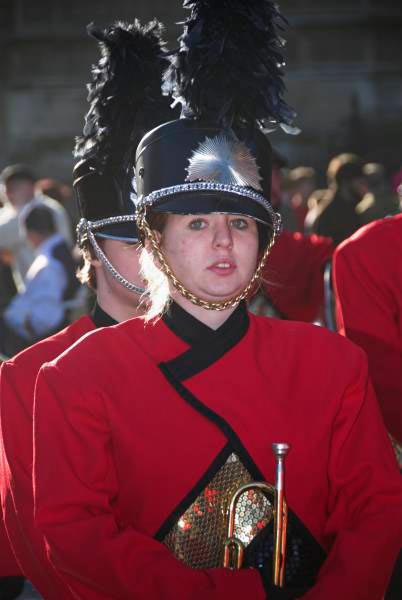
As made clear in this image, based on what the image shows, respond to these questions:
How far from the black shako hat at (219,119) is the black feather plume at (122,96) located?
0.73 m

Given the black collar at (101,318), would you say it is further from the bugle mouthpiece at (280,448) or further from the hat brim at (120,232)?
the bugle mouthpiece at (280,448)

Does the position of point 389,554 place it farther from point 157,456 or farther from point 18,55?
point 18,55

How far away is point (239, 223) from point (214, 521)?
71 cm

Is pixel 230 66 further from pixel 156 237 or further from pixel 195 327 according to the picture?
pixel 195 327

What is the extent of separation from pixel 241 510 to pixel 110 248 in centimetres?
124

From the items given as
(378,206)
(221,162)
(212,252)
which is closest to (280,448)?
(212,252)

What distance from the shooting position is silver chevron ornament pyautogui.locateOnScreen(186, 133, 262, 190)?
334cm

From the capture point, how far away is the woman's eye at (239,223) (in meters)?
3.33

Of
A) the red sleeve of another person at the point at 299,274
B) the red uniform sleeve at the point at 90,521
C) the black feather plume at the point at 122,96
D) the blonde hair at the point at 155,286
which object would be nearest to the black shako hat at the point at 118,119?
the black feather plume at the point at 122,96

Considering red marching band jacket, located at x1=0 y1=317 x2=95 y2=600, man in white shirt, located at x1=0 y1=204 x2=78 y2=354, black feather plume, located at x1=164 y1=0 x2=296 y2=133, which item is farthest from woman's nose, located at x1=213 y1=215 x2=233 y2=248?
man in white shirt, located at x1=0 y1=204 x2=78 y2=354

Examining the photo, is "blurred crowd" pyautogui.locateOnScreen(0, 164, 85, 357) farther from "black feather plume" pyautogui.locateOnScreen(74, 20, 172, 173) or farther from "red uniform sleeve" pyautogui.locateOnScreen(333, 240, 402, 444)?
"black feather plume" pyautogui.locateOnScreen(74, 20, 172, 173)

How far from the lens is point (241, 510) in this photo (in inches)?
129

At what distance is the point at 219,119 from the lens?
11.0 feet

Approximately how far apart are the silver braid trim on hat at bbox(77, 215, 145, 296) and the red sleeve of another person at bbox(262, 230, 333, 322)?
2242 millimetres
